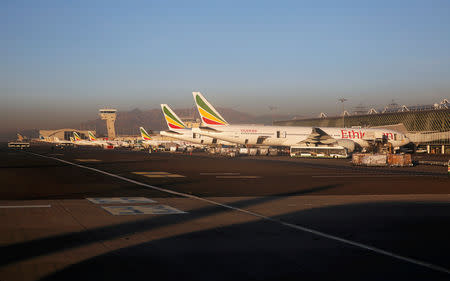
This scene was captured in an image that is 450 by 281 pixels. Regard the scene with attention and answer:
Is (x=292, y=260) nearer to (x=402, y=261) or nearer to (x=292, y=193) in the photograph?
(x=402, y=261)

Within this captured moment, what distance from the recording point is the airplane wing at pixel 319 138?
83944 mm

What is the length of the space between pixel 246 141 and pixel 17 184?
57153 millimetres

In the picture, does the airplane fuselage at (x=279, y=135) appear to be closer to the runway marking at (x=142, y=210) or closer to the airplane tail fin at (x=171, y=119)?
the airplane tail fin at (x=171, y=119)

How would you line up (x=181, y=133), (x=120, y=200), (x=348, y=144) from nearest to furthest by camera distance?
(x=120, y=200) < (x=348, y=144) < (x=181, y=133)

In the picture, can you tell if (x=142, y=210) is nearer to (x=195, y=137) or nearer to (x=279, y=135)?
(x=279, y=135)

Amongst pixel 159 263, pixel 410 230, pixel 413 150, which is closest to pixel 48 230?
pixel 159 263

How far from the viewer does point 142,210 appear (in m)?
19.1

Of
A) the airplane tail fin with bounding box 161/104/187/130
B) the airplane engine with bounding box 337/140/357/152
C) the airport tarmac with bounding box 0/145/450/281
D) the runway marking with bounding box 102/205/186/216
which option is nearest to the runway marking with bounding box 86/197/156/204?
the airport tarmac with bounding box 0/145/450/281

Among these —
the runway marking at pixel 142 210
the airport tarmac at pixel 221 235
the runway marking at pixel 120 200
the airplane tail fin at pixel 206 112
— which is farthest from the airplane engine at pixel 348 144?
the runway marking at pixel 142 210

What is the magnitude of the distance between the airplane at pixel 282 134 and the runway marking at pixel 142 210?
63.4 metres

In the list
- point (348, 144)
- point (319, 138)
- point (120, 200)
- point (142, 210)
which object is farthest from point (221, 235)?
point (319, 138)

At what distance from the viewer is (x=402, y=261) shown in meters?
11.2

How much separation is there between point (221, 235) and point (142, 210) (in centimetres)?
601

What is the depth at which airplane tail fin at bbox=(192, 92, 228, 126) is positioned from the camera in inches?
3489
